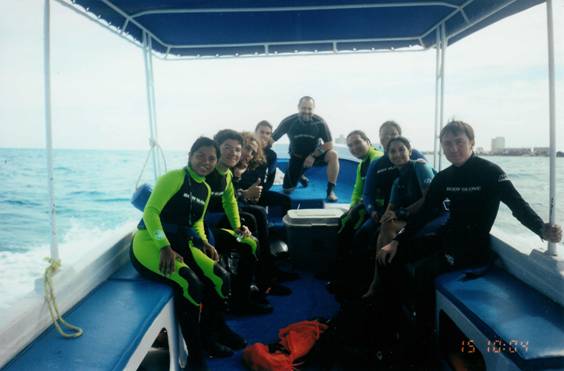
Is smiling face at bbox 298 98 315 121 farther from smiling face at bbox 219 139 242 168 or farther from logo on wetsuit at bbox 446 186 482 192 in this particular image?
logo on wetsuit at bbox 446 186 482 192

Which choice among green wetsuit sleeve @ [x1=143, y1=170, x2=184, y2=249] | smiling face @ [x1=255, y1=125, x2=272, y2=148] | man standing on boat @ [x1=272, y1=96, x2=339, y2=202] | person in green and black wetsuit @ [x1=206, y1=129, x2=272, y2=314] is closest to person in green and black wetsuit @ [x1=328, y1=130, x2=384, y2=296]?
person in green and black wetsuit @ [x1=206, y1=129, x2=272, y2=314]

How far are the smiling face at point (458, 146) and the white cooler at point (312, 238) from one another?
4.60 feet

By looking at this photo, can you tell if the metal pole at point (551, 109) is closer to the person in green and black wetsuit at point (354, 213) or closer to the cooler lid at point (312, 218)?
the person in green and black wetsuit at point (354, 213)

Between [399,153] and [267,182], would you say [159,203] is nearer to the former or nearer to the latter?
[399,153]

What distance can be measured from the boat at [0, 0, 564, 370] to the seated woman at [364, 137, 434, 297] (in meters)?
0.58

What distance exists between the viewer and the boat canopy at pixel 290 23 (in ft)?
8.83

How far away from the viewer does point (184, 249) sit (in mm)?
2189

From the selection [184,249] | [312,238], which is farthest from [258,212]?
[184,249]

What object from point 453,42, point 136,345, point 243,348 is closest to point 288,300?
point 243,348

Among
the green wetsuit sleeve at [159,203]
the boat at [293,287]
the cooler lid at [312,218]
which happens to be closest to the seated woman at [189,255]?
the green wetsuit sleeve at [159,203]

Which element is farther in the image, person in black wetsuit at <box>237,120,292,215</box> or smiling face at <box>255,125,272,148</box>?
smiling face at <box>255,125,272,148</box>

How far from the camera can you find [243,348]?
2.26 metres

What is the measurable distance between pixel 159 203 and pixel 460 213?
166cm

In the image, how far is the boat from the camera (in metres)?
1.40
